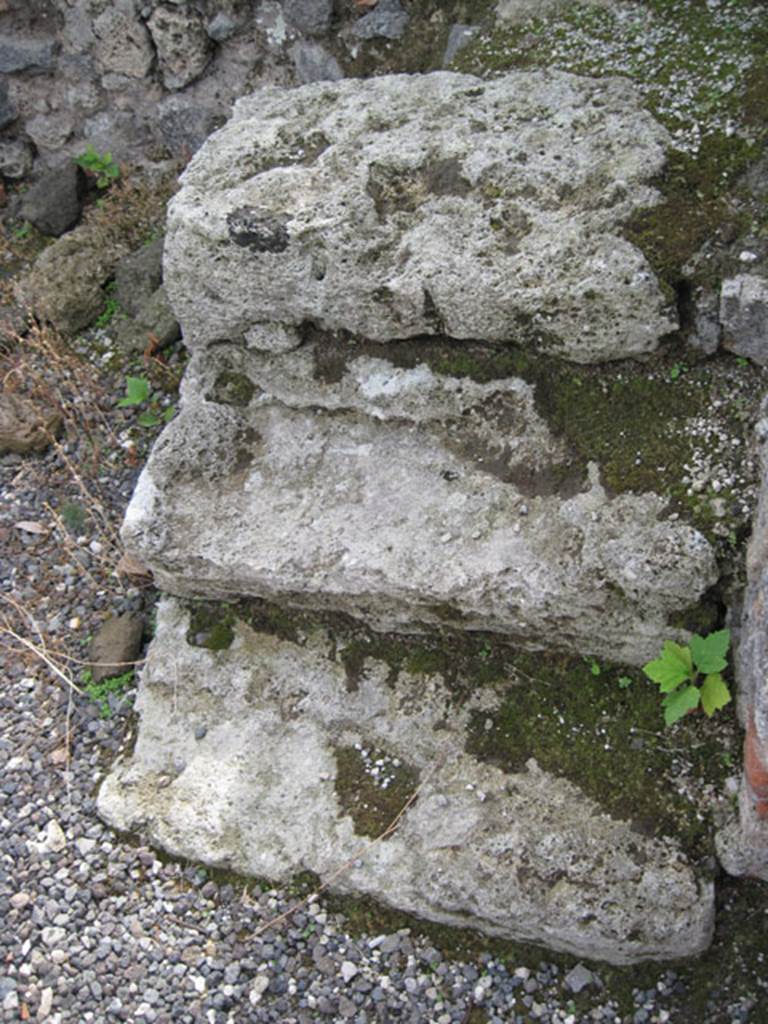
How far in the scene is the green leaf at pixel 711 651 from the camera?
9.11 ft

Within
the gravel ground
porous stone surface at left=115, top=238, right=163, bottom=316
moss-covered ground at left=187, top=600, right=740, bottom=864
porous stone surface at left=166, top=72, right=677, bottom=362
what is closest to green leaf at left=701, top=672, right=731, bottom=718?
moss-covered ground at left=187, top=600, right=740, bottom=864

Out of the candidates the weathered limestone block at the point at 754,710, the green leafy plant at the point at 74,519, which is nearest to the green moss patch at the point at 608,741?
the weathered limestone block at the point at 754,710

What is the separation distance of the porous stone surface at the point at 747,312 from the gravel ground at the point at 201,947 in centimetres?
152

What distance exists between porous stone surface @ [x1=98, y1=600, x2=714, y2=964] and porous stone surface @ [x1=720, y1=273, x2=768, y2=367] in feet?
4.31

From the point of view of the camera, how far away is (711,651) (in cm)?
279

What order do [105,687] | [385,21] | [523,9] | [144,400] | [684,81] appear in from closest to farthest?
[684,81] < [105,687] < [523,9] < [385,21] < [144,400]

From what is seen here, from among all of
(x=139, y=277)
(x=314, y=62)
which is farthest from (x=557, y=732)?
(x=314, y=62)

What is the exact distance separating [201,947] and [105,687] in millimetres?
1020

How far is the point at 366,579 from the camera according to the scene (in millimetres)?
3184

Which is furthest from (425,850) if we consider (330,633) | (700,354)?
(700,354)

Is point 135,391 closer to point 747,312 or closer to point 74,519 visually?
point 74,519

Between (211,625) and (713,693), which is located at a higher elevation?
(713,693)

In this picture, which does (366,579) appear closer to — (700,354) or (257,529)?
(257,529)

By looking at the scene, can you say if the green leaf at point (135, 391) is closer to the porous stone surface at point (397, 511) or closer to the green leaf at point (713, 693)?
the porous stone surface at point (397, 511)
